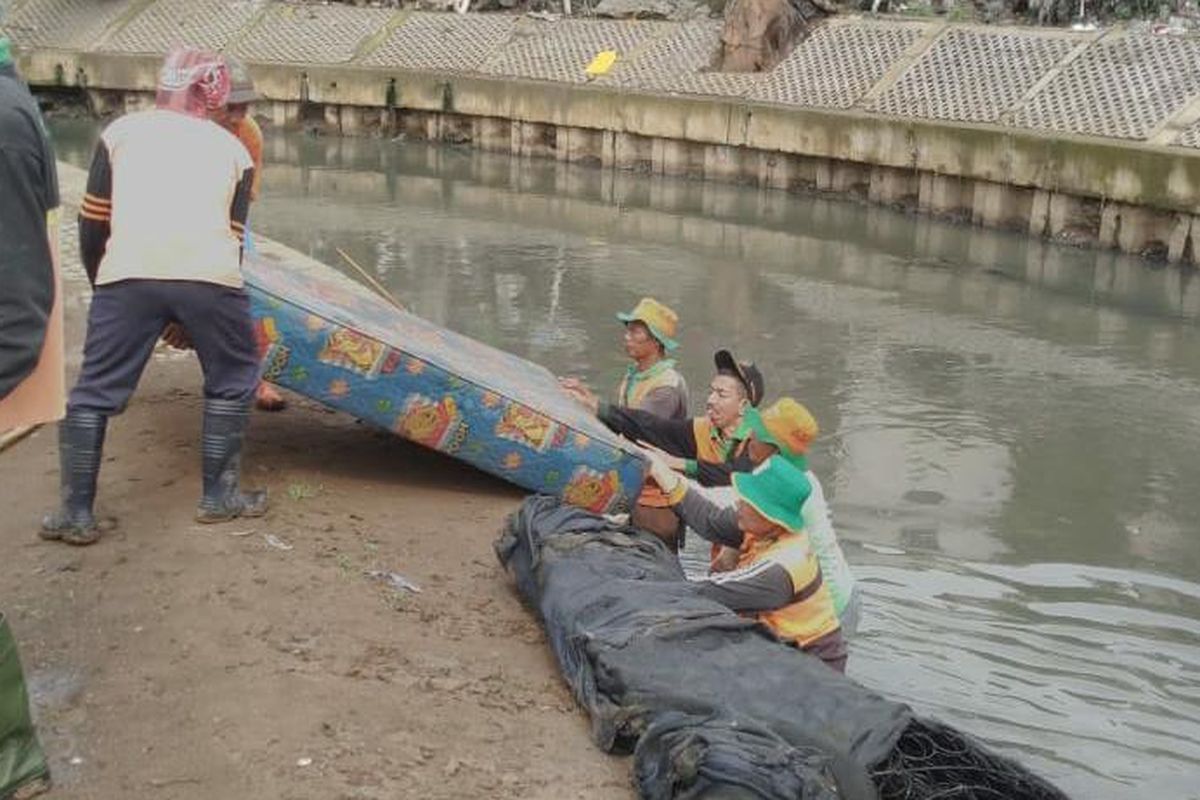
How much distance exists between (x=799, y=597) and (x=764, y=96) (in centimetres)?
1717

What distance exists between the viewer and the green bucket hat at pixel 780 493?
519 cm

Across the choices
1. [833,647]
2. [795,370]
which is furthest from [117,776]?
Answer: [795,370]

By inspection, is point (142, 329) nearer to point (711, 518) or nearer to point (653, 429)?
point (711, 518)

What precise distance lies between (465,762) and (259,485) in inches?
98.3

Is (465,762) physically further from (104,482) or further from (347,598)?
(104,482)

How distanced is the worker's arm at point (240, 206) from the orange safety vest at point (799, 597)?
2.06 metres

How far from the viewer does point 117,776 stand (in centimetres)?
399

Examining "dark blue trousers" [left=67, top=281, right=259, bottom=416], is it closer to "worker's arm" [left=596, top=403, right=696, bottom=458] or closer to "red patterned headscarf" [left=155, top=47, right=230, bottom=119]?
"red patterned headscarf" [left=155, top=47, right=230, bottom=119]

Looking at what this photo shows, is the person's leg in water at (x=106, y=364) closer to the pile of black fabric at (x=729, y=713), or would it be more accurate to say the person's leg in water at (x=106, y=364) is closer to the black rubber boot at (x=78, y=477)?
the black rubber boot at (x=78, y=477)

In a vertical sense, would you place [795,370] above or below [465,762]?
below

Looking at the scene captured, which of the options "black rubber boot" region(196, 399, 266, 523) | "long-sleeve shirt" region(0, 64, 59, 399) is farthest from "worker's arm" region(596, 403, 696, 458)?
"long-sleeve shirt" region(0, 64, 59, 399)

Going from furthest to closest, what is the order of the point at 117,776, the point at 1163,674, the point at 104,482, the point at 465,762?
the point at 1163,674
the point at 104,482
the point at 465,762
the point at 117,776

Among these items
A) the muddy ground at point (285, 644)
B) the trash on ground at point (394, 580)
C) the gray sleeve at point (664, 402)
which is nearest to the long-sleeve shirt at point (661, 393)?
the gray sleeve at point (664, 402)

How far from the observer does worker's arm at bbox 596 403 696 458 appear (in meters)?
6.89
